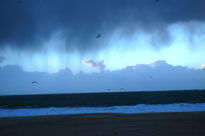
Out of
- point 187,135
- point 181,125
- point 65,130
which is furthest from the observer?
point 181,125

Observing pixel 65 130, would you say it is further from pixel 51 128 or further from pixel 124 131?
pixel 124 131

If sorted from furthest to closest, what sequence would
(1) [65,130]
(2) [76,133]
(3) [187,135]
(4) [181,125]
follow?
(4) [181,125]
(1) [65,130]
(2) [76,133]
(3) [187,135]

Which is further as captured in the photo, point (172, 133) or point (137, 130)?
point (137, 130)

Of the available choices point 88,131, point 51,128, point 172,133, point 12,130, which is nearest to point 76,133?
point 88,131

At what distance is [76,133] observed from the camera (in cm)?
880

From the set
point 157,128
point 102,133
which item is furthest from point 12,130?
point 157,128

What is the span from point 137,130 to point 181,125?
7.66 feet

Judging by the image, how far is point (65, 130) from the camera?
9383mm

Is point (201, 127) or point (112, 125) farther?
point (112, 125)

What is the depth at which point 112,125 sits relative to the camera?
1024 centimetres

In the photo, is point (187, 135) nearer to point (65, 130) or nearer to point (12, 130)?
point (65, 130)

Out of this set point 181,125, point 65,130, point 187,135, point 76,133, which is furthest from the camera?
point 181,125

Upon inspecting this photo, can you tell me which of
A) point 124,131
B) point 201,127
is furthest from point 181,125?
point 124,131

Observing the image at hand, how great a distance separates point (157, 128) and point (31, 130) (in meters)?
5.48
